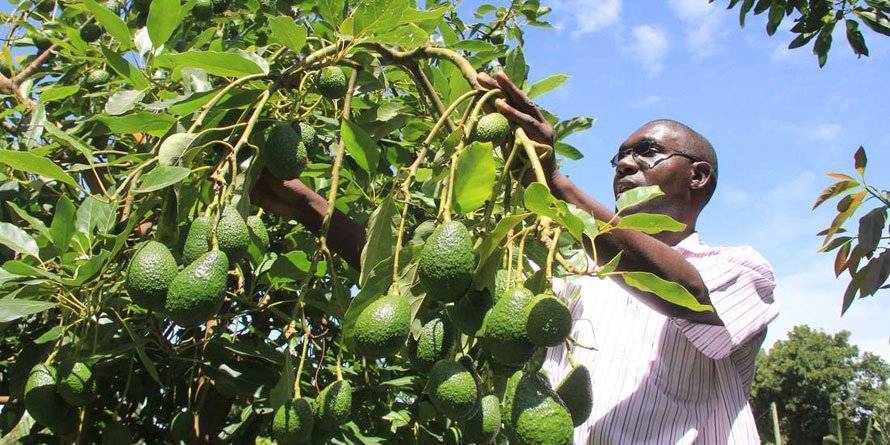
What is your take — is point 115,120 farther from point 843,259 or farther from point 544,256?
point 843,259

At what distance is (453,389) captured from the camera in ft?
2.98

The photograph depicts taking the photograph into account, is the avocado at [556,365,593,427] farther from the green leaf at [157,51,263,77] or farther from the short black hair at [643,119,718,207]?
the short black hair at [643,119,718,207]

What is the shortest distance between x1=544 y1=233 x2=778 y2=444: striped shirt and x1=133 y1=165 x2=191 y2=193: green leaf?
3.64ft

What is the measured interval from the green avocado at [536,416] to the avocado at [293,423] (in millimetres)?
297

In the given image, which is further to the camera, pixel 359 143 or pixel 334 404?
pixel 359 143

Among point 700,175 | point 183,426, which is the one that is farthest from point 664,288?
point 700,175

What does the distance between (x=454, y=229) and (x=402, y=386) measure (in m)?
1.05

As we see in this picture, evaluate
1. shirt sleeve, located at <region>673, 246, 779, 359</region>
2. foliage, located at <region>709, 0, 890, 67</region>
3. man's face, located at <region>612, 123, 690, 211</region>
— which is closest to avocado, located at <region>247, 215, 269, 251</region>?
shirt sleeve, located at <region>673, 246, 779, 359</region>

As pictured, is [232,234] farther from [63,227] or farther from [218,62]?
[63,227]

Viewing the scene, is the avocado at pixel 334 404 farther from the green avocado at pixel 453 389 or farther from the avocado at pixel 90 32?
the avocado at pixel 90 32

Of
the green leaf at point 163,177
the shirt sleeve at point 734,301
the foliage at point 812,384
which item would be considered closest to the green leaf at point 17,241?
the green leaf at point 163,177

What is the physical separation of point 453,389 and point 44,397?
2.46 feet

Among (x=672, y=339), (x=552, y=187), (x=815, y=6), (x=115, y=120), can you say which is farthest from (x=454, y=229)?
(x=815, y=6)

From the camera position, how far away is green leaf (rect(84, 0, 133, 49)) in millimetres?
1444
